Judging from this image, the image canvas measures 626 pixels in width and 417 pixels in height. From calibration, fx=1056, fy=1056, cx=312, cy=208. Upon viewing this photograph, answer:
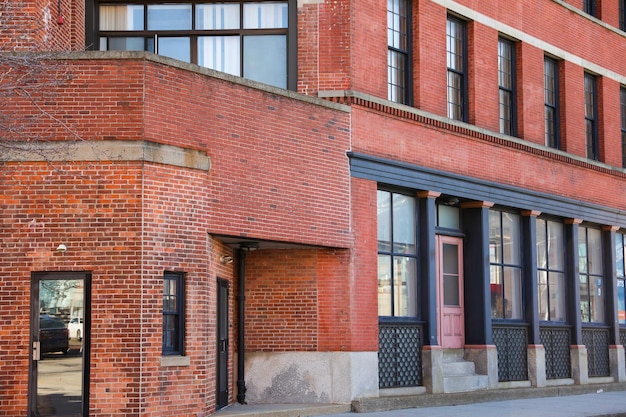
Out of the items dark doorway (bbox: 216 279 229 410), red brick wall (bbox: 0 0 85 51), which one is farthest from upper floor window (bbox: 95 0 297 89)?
dark doorway (bbox: 216 279 229 410)

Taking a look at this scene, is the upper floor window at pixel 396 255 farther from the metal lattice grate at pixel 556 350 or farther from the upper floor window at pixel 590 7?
the upper floor window at pixel 590 7

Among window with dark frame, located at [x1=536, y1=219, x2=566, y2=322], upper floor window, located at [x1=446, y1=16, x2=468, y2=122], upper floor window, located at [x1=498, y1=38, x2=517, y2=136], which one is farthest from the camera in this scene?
window with dark frame, located at [x1=536, y1=219, x2=566, y2=322]

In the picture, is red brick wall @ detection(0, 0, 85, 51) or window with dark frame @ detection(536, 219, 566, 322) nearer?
red brick wall @ detection(0, 0, 85, 51)

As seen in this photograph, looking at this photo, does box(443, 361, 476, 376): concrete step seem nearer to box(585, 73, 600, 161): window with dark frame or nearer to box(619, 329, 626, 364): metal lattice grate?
box(619, 329, 626, 364): metal lattice grate

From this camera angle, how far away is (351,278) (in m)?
19.5

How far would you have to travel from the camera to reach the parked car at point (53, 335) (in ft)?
50.4

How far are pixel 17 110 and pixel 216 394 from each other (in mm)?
5870

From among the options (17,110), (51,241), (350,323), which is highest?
(17,110)

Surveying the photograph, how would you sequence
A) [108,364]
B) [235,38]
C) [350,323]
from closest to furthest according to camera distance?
1. [108,364]
2. [350,323]
3. [235,38]

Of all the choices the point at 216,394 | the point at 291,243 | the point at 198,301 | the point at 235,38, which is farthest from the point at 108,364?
the point at 235,38

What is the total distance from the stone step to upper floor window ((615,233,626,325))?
836cm

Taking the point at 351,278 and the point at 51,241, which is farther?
the point at 351,278

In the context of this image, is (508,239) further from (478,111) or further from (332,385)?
(332,385)

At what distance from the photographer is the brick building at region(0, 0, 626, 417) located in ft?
51.1
